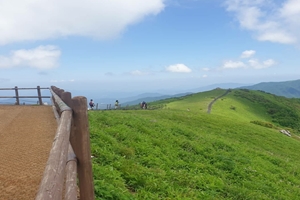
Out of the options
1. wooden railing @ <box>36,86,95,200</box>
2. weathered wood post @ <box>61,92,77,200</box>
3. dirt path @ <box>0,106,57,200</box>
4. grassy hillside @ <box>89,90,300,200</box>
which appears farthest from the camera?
grassy hillside @ <box>89,90,300,200</box>

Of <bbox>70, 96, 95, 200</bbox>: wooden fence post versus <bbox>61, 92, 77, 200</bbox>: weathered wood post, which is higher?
<bbox>70, 96, 95, 200</bbox>: wooden fence post

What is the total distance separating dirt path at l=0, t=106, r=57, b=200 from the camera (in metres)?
5.87

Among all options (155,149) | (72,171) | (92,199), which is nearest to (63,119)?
(72,171)

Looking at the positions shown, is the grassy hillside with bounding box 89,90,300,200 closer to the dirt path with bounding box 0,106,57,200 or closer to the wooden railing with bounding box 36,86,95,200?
the dirt path with bounding box 0,106,57,200

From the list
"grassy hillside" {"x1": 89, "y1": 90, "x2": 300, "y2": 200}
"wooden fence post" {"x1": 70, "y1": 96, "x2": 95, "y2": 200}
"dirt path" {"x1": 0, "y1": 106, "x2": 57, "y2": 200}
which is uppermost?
"wooden fence post" {"x1": 70, "y1": 96, "x2": 95, "y2": 200}

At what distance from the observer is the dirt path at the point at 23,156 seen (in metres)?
5.87

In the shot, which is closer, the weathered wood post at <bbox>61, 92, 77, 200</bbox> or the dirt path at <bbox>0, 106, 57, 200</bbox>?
the weathered wood post at <bbox>61, 92, 77, 200</bbox>

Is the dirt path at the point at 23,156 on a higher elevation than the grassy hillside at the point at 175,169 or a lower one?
higher

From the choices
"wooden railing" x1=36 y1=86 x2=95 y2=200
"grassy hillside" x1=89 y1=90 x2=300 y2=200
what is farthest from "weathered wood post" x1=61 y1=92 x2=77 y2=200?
"grassy hillside" x1=89 y1=90 x2=300 y2=200

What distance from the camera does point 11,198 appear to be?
543cm

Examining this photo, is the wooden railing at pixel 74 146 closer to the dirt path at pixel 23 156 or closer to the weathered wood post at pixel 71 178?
the weathered wood post at pixel 71 178

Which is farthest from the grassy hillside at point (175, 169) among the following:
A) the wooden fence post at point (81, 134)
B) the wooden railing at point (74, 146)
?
the wooden fence post at point (81, 134)

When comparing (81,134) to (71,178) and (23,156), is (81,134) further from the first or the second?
(23,156)

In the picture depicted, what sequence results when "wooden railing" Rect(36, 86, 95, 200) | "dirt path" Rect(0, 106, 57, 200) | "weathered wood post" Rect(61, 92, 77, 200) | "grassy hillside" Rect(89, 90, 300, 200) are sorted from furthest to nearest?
"grassy hillside" Rect(89, 90, 300, 200)
"dirt path" Rect(0, 106, 57, 200)
"weathered wood post" Rect(61, 92, 77, 200)
"wooden railing" Rect(36, 86, 95, 200)
